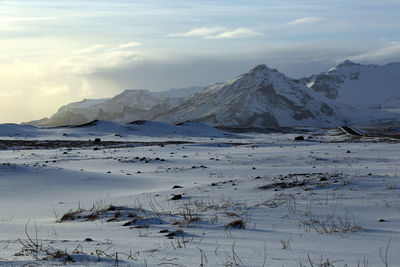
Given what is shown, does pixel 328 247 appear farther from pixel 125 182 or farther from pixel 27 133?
pixel 27 133

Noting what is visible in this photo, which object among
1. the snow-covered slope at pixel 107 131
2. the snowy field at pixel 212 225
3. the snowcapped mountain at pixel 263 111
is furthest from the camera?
the snowcapped mountain at pixel 263 111

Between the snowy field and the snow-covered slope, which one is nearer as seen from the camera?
the snowy field

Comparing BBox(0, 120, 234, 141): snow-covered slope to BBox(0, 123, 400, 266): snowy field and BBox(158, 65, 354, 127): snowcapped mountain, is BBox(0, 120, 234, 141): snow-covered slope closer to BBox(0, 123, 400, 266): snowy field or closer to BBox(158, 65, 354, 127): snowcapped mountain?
BBox(0, 123, 400, 266): snowy field

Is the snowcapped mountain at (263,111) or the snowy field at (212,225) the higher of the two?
the snowcapped mountain at (263,111)

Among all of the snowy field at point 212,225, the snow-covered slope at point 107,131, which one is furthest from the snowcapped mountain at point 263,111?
the snowy field at point 212,225

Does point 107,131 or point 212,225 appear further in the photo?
point 107,131

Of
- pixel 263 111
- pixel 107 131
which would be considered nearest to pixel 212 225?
pixel 107 131

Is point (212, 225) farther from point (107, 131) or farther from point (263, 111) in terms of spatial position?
point (263, 111)

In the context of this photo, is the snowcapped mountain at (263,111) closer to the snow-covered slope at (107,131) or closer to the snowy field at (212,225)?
the snow-covered slope at (107,131)

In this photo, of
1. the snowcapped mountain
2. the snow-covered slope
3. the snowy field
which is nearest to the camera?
the snowy field

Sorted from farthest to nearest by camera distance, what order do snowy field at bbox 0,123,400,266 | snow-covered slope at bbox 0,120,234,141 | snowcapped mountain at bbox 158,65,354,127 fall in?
snowcapped mountain at bbox 158,65,354,127
snow-covered slope at bbox 0,120,234,141
snowy field at bbox 0,123,400,266

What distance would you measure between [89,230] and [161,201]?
3.30 meters

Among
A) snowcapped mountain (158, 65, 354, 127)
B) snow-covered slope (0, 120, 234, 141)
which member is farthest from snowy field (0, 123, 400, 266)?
snowcapped mountain (158, 65, 354, 127)

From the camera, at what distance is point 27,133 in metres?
55.9
